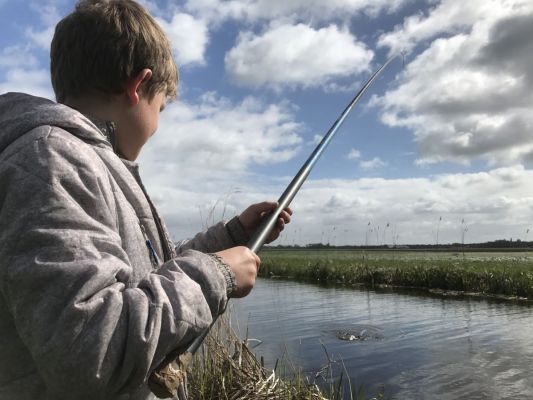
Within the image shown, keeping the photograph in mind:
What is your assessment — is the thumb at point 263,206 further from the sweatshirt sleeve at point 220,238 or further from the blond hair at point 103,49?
the blond hair at point 103,49

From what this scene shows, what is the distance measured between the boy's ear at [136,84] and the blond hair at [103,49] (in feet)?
0.05

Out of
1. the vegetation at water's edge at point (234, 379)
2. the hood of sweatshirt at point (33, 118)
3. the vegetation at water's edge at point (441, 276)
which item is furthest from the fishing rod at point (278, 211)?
the vegetation at water's edge at point (441, 276)

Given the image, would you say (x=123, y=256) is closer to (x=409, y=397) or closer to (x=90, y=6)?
(x=90, y=6)

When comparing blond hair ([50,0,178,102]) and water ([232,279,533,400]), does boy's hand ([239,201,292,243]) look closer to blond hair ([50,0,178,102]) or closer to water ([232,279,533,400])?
blond hair ([50,0,178,102])

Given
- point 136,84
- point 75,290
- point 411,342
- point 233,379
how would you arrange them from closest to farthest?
point 75,290 < point 136,84 < point 233,379 < point 411,342

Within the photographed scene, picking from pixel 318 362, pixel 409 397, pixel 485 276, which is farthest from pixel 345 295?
pixel 409 397

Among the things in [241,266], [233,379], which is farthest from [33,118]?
[233,379]

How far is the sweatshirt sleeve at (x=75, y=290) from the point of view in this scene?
1.05 m

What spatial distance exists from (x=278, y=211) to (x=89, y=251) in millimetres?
1081

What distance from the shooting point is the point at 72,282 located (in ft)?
3.50

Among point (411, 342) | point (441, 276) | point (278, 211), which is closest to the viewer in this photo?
point (278, 211)

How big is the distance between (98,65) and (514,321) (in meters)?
12.3

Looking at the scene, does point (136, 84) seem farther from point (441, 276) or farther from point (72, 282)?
point (441, 276)

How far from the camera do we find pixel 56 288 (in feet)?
3.46
